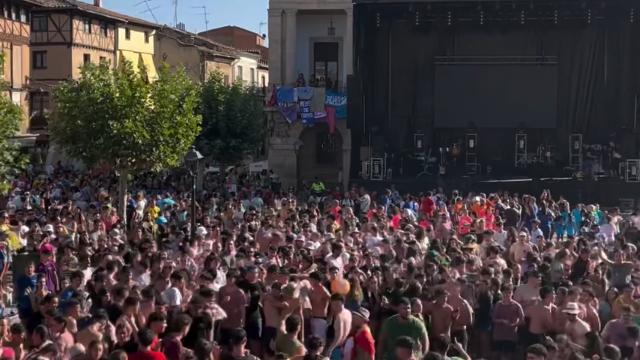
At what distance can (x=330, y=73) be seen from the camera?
39094 millimetres

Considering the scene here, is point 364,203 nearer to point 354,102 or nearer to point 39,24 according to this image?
point 354,102

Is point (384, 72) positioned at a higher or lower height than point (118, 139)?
higher

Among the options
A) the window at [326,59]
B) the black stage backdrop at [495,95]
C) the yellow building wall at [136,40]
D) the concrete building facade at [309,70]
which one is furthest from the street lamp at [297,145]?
the yellow building wall at [136,40]

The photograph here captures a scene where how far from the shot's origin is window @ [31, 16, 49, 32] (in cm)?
5006

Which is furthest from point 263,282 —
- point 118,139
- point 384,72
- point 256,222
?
point 384,72

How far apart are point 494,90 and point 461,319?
73.1 feet

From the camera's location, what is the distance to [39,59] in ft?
164

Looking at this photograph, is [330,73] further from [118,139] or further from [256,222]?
[256,222]

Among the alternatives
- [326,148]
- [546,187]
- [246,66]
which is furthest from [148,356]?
[246,66]

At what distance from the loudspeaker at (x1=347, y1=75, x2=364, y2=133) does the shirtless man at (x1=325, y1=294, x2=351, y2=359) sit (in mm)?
21914

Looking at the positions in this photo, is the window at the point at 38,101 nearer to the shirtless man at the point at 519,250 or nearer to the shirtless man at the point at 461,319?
Answer: the shirtless man at the point at 519,250

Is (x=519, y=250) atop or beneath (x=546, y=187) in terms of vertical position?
beneath

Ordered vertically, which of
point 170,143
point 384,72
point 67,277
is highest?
point 384,72

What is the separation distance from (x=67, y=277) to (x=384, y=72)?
21.4m
